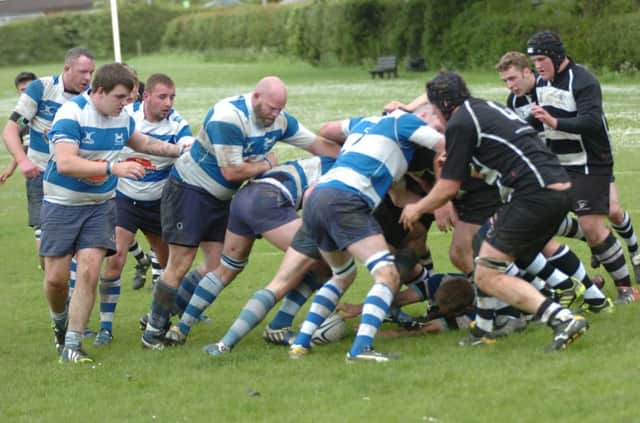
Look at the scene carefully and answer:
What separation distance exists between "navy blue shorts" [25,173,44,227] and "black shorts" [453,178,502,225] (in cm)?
402

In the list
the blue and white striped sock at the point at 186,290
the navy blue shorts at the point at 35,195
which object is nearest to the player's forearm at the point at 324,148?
the blue and white striped sock at the point at 186,290

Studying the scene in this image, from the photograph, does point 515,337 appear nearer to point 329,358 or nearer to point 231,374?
point 329,358

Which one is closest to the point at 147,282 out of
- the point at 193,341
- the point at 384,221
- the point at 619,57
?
the point at 193,341

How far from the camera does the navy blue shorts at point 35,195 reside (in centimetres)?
1066

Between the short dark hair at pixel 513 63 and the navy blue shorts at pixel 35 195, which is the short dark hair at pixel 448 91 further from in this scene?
the navy blue shorts at pixel 35 195

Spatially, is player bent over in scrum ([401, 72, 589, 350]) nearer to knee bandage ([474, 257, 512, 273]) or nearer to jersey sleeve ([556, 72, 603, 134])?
knee bandage ([474, 257, 512, 273])

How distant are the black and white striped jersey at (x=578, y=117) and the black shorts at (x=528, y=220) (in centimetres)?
174

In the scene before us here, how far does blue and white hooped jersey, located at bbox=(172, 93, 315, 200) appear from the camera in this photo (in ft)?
27.8

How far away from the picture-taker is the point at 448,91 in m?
7.60

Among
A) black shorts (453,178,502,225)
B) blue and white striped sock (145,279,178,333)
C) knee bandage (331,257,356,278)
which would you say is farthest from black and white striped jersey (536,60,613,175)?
blue and white striped sock (145,279,178,333)

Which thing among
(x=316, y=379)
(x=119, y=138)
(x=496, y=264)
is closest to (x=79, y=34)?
(x=119, y=138)

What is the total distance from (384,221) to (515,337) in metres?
1.40

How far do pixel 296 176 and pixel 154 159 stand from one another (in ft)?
5.22

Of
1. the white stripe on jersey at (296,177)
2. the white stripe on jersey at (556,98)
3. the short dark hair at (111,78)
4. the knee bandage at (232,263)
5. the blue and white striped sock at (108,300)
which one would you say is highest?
the short dark hair at (111,78)
